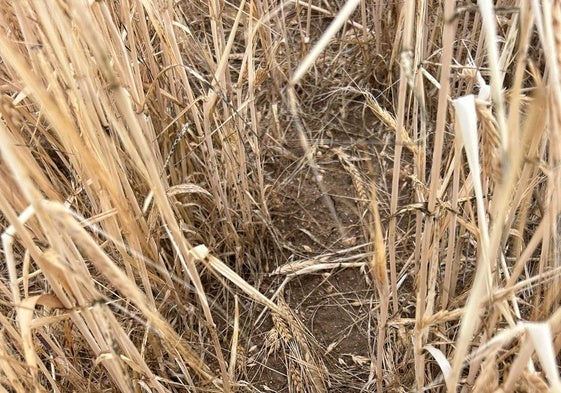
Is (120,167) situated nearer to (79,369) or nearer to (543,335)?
(79,369)

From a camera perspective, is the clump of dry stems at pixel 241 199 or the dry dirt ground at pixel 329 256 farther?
the dry dirt ground at pixel 329 256

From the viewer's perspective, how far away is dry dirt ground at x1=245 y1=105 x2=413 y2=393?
1.01 m

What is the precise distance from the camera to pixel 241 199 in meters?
1.04

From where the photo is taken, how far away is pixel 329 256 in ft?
3.76

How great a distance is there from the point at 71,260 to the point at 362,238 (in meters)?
0.71

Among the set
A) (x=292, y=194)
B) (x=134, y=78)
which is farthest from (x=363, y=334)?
(x=134, y=78)

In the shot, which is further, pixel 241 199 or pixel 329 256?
pixel 329 256

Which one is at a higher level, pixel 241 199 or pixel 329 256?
pixel 241 199

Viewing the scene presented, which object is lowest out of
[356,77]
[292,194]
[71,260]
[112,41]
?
[292,194]

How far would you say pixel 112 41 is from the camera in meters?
0.77

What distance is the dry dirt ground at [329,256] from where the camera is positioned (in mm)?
1011

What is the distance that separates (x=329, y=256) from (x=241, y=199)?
22 centimetres

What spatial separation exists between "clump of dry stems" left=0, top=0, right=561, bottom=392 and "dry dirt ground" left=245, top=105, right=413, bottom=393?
2cm

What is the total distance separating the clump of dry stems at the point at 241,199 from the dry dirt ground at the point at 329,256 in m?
0.02
